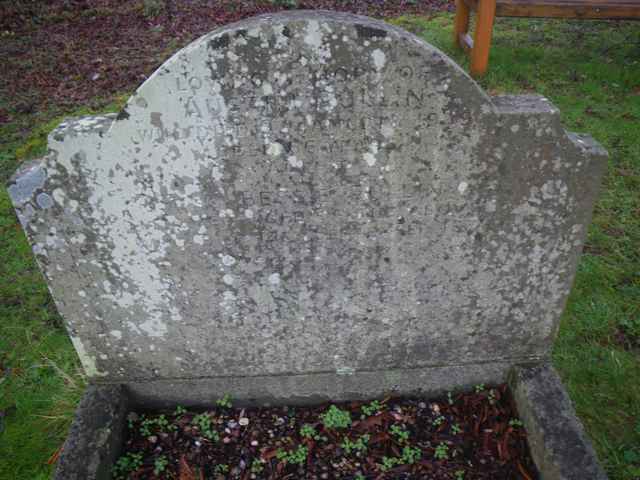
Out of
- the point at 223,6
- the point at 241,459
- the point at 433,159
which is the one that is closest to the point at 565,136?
the point at 433,159

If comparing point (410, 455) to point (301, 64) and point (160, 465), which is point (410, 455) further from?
Answer: point (301, 64)

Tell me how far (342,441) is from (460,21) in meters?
6.06

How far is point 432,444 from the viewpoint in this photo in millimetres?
2221

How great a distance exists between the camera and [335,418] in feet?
7.71

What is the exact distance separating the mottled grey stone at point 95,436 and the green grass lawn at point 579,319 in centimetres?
51

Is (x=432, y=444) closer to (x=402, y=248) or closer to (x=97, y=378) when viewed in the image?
(x=402, y=248)

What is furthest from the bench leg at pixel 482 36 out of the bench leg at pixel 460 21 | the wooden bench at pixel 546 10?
the bench leg at pixel 460 21

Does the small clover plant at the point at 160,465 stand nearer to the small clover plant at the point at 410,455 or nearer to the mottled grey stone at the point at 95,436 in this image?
the mottled grey stone at the point at 95,436

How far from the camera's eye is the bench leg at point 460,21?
6.38 metres

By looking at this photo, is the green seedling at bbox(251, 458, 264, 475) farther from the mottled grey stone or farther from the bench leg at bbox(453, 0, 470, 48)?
the bench leg at bbox(453, 0, 470, 48)

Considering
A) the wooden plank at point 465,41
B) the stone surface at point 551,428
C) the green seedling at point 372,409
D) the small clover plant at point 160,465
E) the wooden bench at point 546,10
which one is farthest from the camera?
the wooden plank at point 465,41

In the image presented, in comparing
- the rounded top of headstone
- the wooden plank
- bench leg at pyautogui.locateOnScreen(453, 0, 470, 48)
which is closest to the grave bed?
the rounded top of headstone

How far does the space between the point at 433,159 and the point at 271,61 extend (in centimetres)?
68

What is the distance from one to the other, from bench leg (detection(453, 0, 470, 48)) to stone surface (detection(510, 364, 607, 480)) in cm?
546
